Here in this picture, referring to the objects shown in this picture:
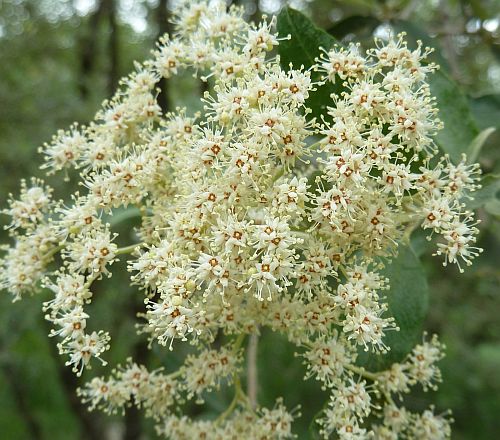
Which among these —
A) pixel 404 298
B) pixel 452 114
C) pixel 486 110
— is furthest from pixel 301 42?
pixel 486 110

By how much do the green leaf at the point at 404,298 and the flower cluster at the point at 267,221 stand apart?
0.15 ft

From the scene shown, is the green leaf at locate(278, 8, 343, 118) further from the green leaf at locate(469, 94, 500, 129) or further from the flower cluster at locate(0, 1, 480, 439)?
the green leaf at locate(469, 94, 500, 129)

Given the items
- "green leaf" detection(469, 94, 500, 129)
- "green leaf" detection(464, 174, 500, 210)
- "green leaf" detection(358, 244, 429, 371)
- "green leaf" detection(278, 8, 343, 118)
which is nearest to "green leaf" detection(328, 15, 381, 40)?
"green leaf" detection(469, 94, 500, 129)

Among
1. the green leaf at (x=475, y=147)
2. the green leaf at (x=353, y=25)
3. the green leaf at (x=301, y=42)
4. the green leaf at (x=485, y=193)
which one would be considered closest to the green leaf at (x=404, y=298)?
the green leaf at (x=485, y=193)

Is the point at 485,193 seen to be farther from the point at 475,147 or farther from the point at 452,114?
the point at 452,114

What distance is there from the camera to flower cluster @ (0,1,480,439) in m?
1.58

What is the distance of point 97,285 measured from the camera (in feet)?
16.3

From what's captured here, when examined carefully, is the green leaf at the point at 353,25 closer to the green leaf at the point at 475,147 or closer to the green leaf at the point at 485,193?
the green leaf at the point at 475,147

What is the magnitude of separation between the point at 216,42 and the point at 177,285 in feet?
3.25

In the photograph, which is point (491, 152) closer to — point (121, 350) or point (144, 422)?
point (121, 350)

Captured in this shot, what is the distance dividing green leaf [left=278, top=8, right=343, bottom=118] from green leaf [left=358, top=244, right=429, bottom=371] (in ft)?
1.85

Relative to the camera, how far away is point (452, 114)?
217 cm

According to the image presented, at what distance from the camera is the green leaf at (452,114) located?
7.00 ft

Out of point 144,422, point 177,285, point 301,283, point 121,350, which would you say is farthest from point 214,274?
point 144,422
